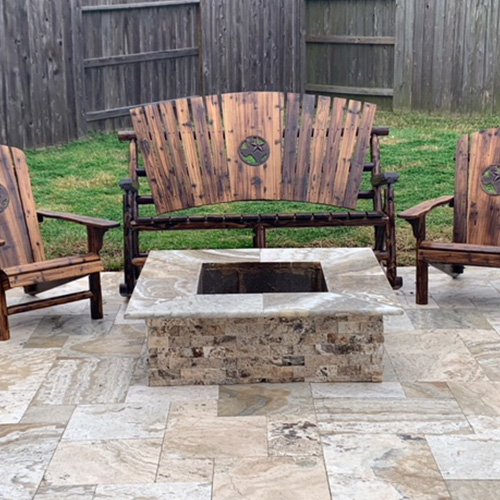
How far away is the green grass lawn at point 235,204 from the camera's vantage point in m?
7.00

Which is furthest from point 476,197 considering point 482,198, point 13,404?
point 13,404

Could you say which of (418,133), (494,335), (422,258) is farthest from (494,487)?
(418,133)

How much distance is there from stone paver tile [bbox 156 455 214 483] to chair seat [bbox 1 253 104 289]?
5.46 ft

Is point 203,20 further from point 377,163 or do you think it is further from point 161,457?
point 161,457

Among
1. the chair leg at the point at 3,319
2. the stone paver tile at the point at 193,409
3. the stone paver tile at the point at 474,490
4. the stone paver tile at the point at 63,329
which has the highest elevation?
the chair leg at the point at 3,319

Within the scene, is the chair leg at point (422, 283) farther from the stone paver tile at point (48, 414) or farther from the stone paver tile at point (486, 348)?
the stone paver tile at point (48, 414)

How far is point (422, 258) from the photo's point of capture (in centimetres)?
554

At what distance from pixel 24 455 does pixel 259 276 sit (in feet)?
A: 5.43

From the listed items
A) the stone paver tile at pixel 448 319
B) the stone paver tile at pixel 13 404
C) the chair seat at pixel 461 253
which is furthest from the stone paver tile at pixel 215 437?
the chair seat at pixel 461 253

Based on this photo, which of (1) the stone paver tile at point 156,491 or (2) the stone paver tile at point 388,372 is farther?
(2) the stone paver tile at point 388,372

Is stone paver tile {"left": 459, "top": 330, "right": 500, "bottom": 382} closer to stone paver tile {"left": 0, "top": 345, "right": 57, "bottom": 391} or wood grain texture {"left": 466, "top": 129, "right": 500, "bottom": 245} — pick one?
wood grain texture {"left": 466, "top": 129, "right": 500, "bottom": 245}

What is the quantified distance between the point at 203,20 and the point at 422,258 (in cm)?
714

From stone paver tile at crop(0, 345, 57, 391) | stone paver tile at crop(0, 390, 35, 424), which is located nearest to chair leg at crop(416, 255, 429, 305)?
stone paver tile at crop(0, 345, 57, 391)

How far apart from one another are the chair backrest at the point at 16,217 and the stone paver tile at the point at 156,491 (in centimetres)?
228
